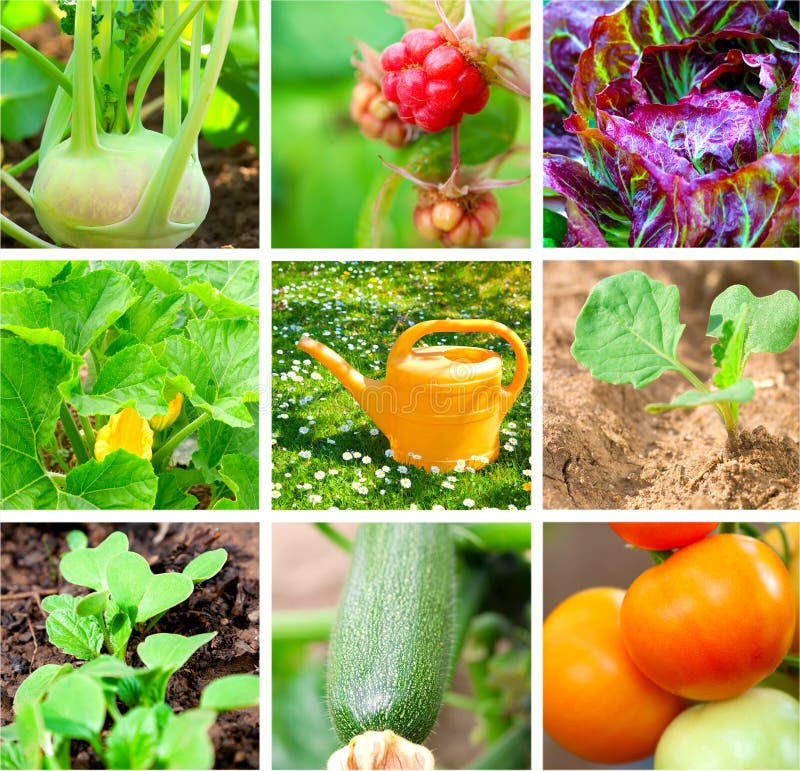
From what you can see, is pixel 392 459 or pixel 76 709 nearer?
pixel 76 709

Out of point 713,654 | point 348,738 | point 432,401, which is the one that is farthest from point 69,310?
point 713,654

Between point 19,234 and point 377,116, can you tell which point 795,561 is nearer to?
point 377,116

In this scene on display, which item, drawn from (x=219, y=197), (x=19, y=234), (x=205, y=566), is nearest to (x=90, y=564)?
(x=205, y=566)

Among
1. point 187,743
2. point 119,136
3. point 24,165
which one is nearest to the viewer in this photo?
point 187,743

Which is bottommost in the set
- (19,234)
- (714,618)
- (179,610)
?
(179,610)

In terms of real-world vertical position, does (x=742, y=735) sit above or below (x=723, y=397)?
below

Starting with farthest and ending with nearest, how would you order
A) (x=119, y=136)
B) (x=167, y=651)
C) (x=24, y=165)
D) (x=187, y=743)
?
1. (x=24, y=165)
2. (x=119, y=136)
3. (x=167, y=651)
4. (x=187, y=743)

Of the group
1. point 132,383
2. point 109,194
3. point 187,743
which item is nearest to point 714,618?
point 187,743
